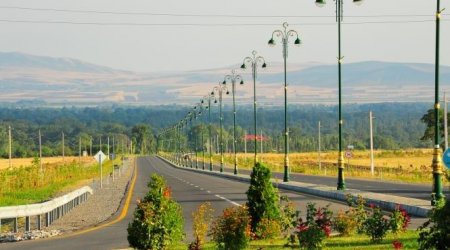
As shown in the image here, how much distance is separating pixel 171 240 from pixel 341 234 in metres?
4.88

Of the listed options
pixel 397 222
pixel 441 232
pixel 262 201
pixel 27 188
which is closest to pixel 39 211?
pixel 262 201

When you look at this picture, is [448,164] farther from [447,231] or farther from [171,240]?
[447,231]

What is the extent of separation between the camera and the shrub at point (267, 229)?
21.0m

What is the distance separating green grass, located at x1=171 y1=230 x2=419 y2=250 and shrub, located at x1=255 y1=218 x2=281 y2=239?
253 mm

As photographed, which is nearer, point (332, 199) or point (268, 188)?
point (268, 188)

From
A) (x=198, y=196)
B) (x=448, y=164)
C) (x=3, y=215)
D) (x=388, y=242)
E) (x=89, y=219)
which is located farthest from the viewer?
(x=198, y=196)

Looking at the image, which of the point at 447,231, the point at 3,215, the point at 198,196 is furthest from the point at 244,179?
the point at 447,231

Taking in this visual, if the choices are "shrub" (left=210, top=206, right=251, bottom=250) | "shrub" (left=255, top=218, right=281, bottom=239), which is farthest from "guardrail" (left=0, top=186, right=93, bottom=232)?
"shrub" (left=210, top=206, right=251, bottom=250)

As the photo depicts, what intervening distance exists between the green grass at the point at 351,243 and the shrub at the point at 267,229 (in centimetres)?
25

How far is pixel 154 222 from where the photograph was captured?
17500mm

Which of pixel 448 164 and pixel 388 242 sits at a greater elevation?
pixel 448 164

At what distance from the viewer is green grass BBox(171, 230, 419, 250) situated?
18172 millimetres

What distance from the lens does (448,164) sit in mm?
22922

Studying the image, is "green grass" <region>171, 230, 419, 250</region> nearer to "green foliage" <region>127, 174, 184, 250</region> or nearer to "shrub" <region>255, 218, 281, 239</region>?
"shrub" <region>255, 218, 281, 239</region>
